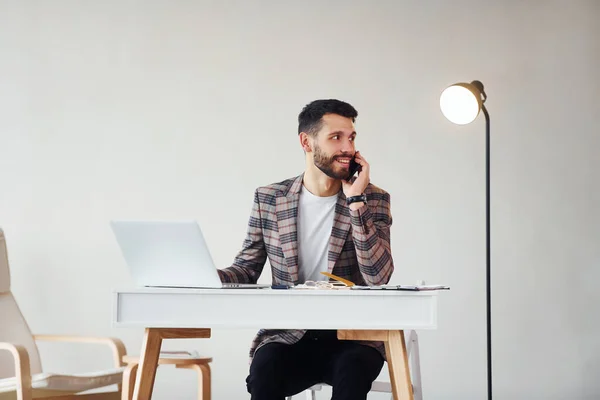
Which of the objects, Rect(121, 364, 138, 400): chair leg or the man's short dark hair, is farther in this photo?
Rect(121, 364, 138, 400): chair leg

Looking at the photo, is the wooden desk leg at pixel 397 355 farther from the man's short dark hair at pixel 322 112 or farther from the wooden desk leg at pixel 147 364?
the man's short dark hair at pixel 322 112

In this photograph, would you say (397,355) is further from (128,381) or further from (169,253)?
(128,381)

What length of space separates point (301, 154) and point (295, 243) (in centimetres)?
161

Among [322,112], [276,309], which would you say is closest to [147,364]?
[276,309]

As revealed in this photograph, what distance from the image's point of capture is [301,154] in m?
4.02

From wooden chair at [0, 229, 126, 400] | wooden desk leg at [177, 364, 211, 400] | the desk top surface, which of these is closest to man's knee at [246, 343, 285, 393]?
the desk top surface

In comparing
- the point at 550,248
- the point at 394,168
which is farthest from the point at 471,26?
the point at 550,248

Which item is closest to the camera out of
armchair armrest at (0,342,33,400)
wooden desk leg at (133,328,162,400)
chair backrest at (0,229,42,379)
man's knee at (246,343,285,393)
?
wooden desk leg at (133,328,162,400)

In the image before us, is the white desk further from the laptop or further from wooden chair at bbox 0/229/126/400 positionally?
wooden chair at bbox 0/229/126/400

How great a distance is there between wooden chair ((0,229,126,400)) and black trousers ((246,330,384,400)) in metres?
1.05

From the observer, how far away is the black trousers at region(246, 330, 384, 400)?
6.90 ft

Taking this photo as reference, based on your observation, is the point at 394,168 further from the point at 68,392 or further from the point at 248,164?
the point at 68,392

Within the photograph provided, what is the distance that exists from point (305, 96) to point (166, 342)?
1.45m

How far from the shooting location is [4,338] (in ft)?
11.0
